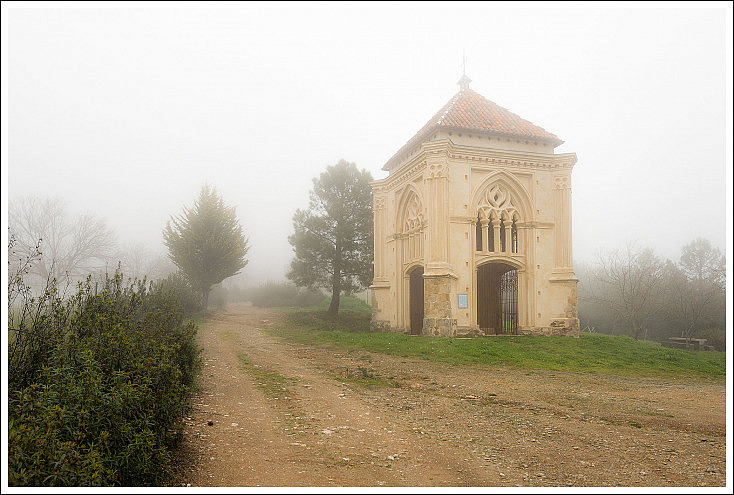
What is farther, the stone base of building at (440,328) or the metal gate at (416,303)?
the metal gate at (416,303)

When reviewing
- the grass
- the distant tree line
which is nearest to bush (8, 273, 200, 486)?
the grass

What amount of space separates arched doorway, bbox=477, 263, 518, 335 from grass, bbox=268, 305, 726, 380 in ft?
9.26

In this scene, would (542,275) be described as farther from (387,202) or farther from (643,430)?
(643,430)

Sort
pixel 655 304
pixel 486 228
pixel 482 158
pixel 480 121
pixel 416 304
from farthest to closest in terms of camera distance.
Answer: pixel 655 304 → pixel 416 304 → pixel 480 121 → pixel 486 228 → pixel 482 158

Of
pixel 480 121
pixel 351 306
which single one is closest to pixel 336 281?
→ pixel 351 306

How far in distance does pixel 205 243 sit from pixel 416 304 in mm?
14946

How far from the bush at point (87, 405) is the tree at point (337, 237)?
25.3m

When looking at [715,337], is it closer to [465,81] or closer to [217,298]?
[465,81]

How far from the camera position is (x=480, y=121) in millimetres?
22016

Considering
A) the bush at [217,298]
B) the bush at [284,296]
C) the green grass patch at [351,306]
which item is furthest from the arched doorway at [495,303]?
the bush at [217,298]

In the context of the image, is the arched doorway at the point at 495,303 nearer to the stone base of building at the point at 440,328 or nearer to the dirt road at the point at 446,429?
the stone base of building at the point at 440,328

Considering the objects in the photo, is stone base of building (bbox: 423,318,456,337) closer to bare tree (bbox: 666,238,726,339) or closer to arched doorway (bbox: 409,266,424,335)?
arched doorway (bbox: 409,266,424,335)

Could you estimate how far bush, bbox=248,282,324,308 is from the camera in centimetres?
4400

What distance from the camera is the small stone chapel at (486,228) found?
1977cm
